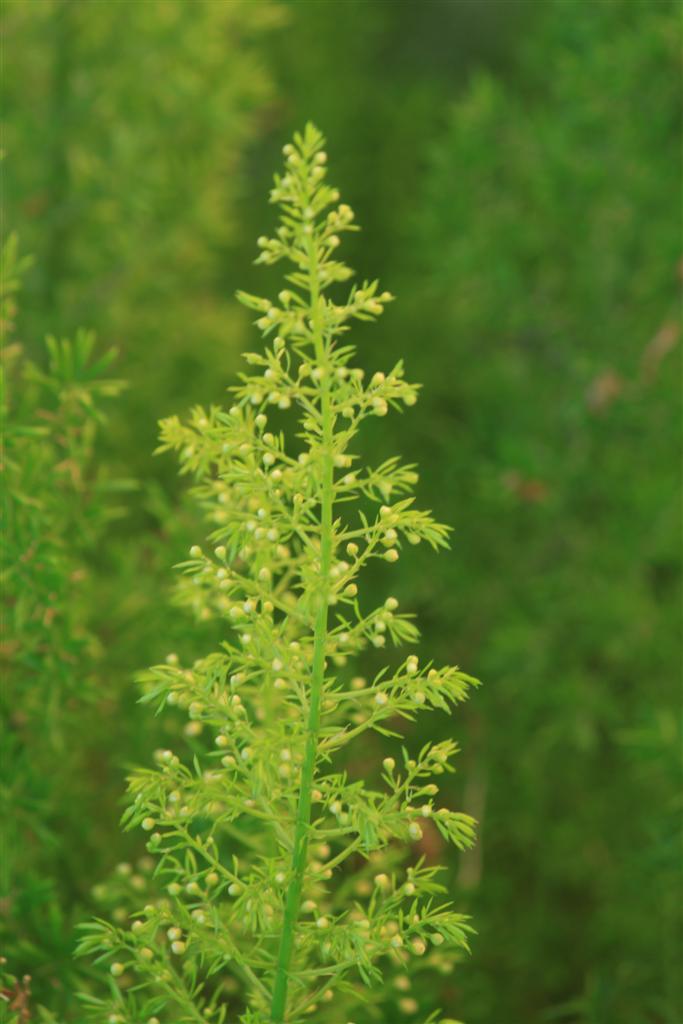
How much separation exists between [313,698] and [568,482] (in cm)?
74

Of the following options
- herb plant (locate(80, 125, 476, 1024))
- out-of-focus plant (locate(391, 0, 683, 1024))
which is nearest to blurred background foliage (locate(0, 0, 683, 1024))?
out-of-focus plant (locate(391, 0, 683, 1024))

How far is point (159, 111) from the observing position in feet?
4.19

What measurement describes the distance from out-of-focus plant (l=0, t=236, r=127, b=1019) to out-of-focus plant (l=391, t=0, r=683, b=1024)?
410 millimetres

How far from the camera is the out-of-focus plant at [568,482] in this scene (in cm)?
110

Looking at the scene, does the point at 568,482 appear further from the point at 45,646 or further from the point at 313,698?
the point at 313,698

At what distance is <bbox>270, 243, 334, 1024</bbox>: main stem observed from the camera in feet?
1.52

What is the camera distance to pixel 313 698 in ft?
1.57

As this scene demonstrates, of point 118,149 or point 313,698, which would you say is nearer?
point 313,698

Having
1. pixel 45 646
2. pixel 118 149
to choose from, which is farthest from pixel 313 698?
pixel 118 149

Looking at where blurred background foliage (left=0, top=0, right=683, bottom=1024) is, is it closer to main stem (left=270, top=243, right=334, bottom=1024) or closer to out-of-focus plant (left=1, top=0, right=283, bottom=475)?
out-of-focus plant (left=1, top=0, right=283, bottom=475)

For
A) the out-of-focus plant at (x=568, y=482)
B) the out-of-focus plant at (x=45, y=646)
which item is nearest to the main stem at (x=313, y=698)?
the out-of-focus plant at (x=45, y=646)

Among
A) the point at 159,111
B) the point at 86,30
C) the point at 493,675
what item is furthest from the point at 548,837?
the point at 86,30

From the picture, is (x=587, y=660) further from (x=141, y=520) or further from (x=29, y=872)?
(x=29, y=872)

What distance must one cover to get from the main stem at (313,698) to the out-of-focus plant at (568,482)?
55cm
